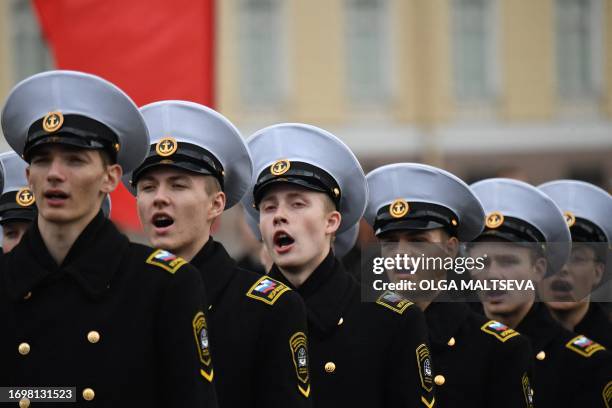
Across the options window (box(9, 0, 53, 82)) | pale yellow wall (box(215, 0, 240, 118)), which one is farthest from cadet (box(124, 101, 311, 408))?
window (box(9, 0, 53, 82))

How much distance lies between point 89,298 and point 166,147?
1076 millimetres

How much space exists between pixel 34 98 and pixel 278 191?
1235 mm

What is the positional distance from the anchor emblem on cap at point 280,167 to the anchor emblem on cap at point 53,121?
1.29m

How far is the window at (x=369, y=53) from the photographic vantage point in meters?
25.6

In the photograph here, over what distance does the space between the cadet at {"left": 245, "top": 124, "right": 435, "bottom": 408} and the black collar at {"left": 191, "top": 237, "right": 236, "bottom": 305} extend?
0.90 ft

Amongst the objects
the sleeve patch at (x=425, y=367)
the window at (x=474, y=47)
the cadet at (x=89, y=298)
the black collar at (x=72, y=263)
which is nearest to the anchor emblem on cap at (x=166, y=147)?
the cadet at (x=89, y=298)

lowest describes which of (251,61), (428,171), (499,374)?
(499,374)

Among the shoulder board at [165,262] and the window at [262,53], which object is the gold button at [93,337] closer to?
the shoulder board at [165,262]

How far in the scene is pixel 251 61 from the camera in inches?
993

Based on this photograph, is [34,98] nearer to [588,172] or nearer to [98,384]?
[98,384]

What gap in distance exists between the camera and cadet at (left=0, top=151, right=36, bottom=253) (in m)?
5.36

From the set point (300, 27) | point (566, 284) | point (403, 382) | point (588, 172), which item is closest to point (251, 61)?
point (300, 27)

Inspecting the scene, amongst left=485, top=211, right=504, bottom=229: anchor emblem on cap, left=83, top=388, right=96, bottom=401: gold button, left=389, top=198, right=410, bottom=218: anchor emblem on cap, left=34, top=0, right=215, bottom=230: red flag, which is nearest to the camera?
left=83, top=388, right=96, bottom=401: gold button

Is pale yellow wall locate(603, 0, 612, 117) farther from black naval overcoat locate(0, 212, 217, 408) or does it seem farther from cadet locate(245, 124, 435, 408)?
black naval overcoat locate(0, 212, 217, 408)
